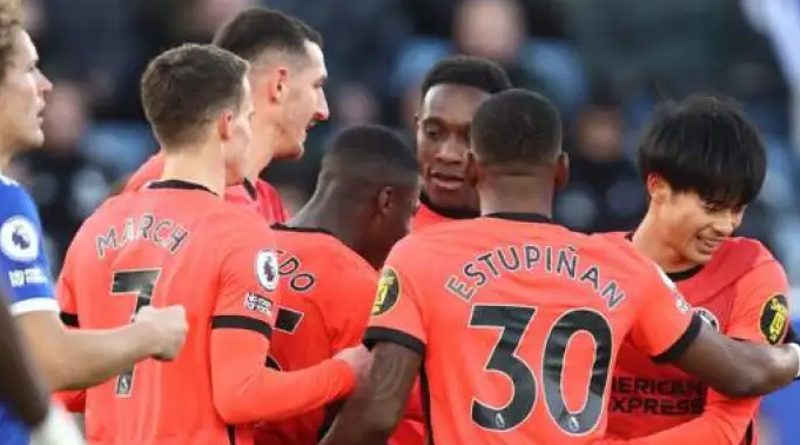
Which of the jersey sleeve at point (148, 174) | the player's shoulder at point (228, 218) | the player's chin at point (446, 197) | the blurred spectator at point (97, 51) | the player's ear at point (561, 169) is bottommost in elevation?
the blurred spectator at point (97, 51)

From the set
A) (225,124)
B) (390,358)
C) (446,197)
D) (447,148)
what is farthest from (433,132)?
(390,358)

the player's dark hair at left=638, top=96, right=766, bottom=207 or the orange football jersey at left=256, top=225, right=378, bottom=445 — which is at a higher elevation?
the player's dark hair at left=638, top=96, right=766, bottom=207

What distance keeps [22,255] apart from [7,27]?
1.83ft

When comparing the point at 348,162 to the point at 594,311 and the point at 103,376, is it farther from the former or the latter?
the point at 103,376

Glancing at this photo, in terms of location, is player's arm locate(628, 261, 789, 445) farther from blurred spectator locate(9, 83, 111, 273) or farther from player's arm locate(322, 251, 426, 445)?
blurred spectator locate(9, 83, 111, 273)

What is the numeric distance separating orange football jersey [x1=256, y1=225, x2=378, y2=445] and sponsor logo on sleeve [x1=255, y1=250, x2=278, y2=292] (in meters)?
0.37

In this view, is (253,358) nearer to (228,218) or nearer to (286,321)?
(228,218)

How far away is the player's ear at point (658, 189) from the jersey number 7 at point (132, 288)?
1435mm

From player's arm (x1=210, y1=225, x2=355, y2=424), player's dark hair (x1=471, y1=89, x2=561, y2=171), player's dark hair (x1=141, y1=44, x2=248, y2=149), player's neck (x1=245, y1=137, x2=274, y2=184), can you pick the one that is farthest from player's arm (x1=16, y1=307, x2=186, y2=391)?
player's neck (x1=245, y1=137, x2=274, y2=184)

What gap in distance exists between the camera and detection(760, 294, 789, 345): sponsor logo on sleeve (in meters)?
6.06

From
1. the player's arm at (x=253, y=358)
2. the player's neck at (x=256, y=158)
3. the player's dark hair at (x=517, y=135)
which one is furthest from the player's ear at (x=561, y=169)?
the player's neck at (x=256, y=158)

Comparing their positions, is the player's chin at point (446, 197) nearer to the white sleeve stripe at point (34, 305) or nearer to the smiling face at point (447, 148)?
the smiling face at point (447, 148)

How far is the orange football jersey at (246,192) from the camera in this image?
20.8ft

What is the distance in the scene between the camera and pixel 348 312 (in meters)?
6.10
